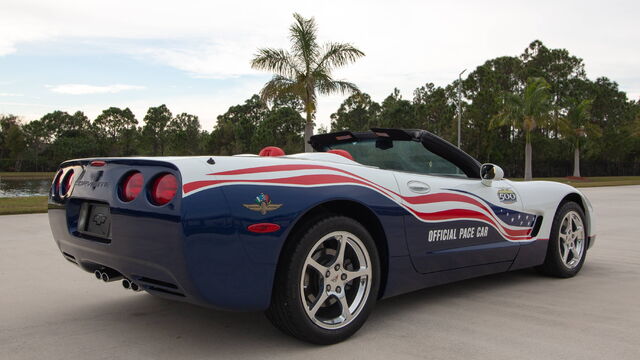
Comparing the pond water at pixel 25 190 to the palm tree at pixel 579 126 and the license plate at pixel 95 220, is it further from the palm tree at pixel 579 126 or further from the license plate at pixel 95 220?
the palm tree at pixel 579 126

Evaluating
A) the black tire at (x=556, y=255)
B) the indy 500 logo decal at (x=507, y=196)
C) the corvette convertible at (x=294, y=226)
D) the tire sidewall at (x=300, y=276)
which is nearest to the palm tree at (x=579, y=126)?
the black tire at (x=556, y=255)

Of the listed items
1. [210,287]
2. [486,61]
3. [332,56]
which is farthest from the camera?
[486,61]

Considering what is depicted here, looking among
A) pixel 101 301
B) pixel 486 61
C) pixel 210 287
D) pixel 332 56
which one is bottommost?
pixel 101 301

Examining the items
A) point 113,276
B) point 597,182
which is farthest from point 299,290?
point 597,182

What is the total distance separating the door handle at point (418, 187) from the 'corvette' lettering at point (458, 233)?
26 cm

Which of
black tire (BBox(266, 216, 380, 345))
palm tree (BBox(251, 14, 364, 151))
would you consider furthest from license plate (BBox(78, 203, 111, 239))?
palm tree (BBox(251, 14, 364, 151))

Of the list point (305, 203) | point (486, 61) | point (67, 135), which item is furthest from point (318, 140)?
point (67, 135)

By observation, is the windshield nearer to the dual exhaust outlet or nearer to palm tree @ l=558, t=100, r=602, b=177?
the dual exhaust outlet

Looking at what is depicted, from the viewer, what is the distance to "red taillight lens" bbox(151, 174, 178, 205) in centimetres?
253

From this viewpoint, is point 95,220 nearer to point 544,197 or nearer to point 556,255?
point 544,197

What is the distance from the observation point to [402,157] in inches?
144

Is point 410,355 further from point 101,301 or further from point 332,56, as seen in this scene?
point 332,56

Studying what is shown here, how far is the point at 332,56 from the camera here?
19.7 m

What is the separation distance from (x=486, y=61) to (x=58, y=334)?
207ft
